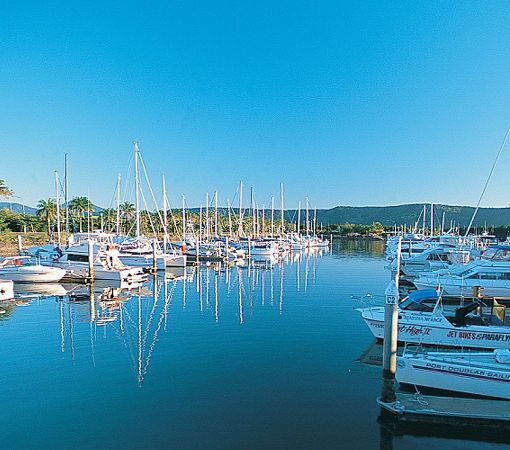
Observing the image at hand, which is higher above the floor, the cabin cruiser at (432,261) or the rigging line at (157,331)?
the cabin cruiser at (432,261)

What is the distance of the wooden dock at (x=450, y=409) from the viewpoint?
395 inches

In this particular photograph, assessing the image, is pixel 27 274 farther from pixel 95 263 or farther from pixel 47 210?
pixel 47 210

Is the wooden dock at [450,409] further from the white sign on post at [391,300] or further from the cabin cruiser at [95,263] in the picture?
the cabin cruiser at [95,263]

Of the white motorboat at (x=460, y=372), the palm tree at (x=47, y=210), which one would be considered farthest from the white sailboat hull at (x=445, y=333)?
the palm tree at (x=47, y=210)

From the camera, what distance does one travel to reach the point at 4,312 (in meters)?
23.2

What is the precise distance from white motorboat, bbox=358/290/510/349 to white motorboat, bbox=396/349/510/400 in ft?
9.58

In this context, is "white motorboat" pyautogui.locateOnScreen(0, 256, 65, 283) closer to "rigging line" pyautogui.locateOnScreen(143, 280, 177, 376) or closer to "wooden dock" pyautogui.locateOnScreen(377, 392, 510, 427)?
"rigging line" pyautogui.locateOnScreen(143, 280, 177, 376)

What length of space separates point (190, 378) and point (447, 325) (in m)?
9.52

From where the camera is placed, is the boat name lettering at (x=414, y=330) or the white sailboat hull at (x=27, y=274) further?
the white sailboat hull at (x=27, y=274)

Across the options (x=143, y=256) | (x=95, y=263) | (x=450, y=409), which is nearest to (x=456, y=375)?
(x=450, y=409)

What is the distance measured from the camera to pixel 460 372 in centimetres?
1116

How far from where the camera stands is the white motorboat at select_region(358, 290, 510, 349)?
14.3 m

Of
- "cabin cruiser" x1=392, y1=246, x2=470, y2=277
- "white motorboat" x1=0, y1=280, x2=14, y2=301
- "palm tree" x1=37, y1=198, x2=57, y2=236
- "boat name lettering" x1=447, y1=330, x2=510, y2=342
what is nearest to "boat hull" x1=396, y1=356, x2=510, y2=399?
"boat name lettering" x1=447, y1=330, x2=510, y2=342

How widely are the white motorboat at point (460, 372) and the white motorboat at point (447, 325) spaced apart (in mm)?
2919
